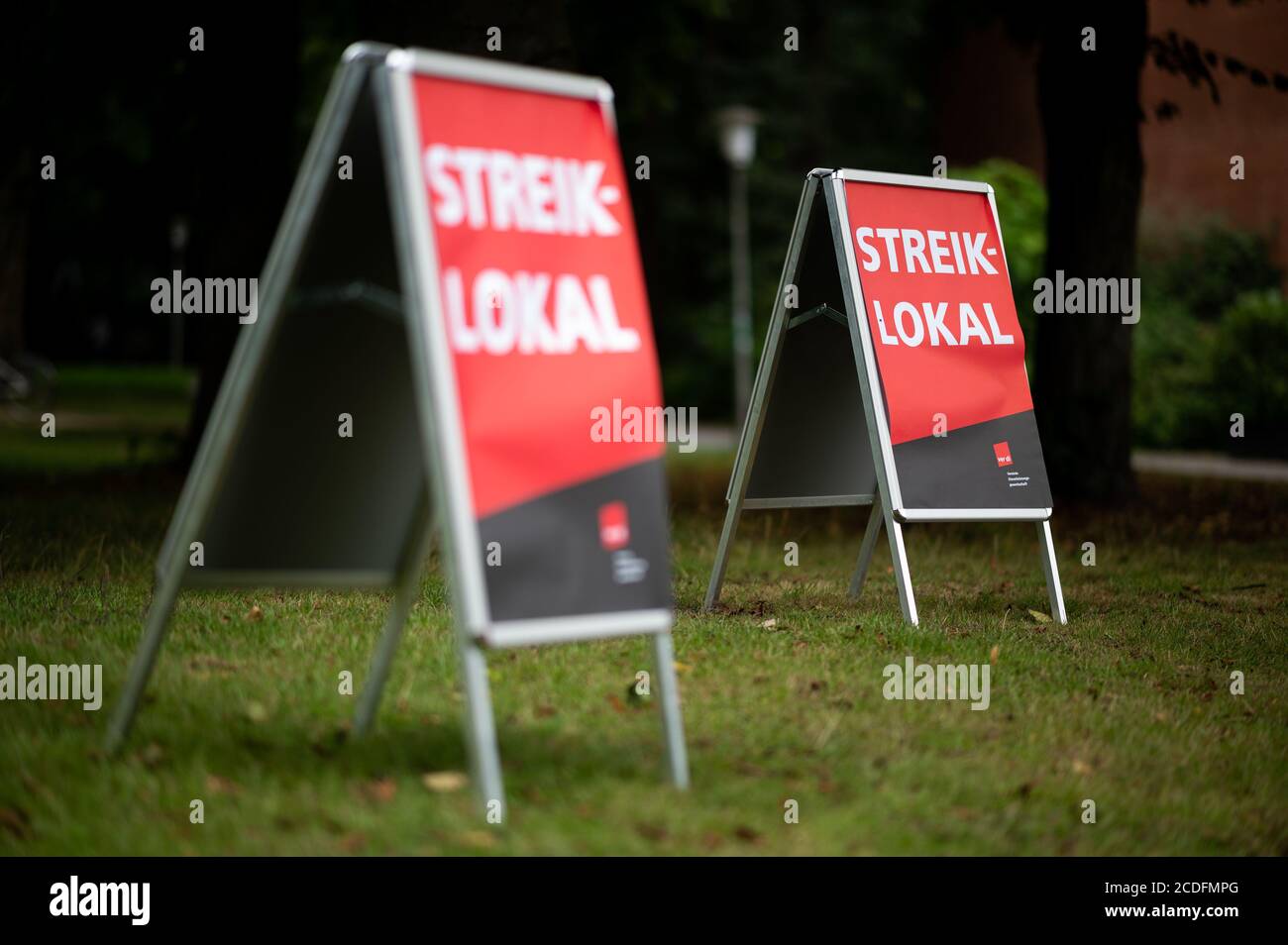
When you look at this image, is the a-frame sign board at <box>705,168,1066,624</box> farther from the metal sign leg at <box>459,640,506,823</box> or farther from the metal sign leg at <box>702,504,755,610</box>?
the metal sign leg at <box>459,640,506,823</box>

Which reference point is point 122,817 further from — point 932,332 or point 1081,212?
point 1081,212

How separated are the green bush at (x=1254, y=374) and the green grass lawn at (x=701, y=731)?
34.7ft

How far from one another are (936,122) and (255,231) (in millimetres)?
19282

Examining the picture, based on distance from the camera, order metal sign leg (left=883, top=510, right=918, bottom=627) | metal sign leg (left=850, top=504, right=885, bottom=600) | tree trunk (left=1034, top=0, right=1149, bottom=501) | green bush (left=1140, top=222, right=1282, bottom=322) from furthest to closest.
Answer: green bush (left=1140, top=222, right=1282, bottom=322)
tree trunk (left=1034, top=0, right=1149, bottom=501)
metal sign leg (left=850, top=504, right=885, bottom=600)
metal sign leg (left=883, top=510, right=918, bottom=627)

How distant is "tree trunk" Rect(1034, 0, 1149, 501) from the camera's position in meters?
12.2

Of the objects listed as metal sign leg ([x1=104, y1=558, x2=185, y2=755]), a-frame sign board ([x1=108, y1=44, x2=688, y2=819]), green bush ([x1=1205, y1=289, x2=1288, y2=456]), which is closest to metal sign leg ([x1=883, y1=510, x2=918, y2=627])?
a-frame sign board ([x1=108, y1=44, x2=688, y2=819])

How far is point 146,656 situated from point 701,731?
159 cm

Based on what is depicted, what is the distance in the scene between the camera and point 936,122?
3044 cm

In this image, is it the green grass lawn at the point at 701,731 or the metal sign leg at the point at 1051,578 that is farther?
the metal sign leg at the point at 1051,578

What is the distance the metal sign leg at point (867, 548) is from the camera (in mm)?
7344

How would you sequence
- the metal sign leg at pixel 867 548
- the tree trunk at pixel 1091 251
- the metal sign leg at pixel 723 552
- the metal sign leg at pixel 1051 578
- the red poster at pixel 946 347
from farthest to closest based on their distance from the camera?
the tree trunk at pixel 1091 251 → the metal sign leg at pixel 867 548 → the metal sign leg at pixel 1051 578 → the metal sign leg at pixel 723 552 → the red poster at pixel 946 347

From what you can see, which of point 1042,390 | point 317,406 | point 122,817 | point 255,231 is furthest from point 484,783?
point 255,231
